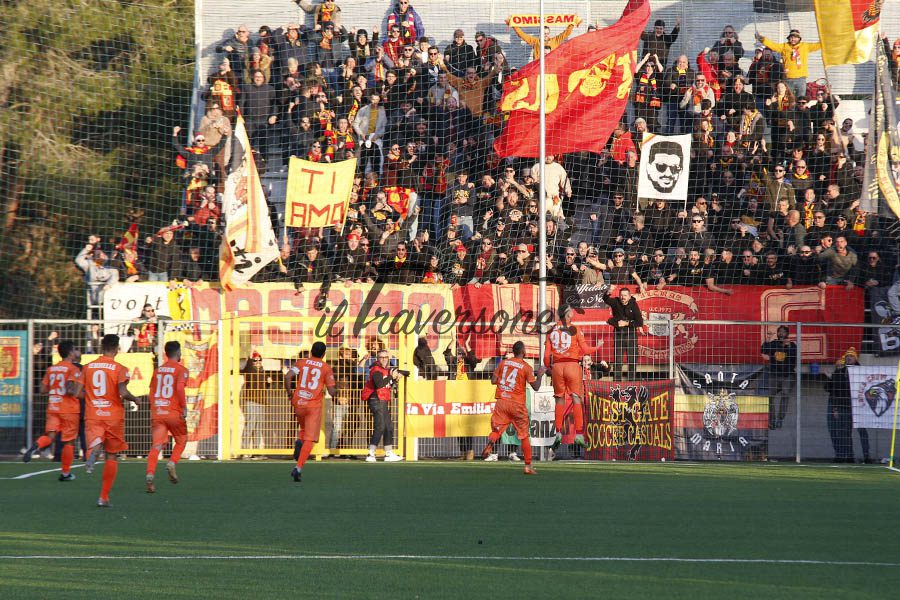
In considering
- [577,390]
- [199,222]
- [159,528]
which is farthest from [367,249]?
[159,528]

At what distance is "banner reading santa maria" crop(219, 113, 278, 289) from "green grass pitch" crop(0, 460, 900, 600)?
4744mm

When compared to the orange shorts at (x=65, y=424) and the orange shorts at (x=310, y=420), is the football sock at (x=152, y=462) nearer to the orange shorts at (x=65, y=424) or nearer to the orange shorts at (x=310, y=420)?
the orange shorts at (x=65, y=424)

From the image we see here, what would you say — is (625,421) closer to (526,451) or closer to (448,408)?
(448,408)

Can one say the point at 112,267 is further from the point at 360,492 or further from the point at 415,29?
the point at 360,492

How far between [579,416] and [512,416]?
2607mm

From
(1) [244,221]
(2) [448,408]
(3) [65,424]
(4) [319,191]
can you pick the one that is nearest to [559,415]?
(2) [448,408]

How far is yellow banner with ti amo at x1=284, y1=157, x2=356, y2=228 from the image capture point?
19922 mm

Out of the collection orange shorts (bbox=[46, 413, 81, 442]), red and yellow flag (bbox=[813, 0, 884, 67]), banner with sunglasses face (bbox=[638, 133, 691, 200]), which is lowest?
orange shorts (bbox=[46, 413, 81, 442])

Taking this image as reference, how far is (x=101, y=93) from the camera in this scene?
23094 mm

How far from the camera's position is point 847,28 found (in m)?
20.8

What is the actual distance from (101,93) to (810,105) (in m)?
14.1

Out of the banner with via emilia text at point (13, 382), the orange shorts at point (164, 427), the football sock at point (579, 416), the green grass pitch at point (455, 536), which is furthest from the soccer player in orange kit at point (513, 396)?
the banner with via emilia text at point (13, 382)

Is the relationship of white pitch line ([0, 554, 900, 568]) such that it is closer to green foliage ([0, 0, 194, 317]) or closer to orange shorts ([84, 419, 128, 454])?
orange shorts ([84, 419, 128, 454])

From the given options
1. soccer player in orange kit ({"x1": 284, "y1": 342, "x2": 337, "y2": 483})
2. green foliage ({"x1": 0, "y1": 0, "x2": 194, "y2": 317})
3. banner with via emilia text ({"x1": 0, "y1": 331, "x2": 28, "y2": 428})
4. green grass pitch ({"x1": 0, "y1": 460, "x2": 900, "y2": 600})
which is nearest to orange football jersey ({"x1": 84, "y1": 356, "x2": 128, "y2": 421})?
green grass pitch ({"x1": 0, "y1": 460, "x2": 900, "y2": 600})
